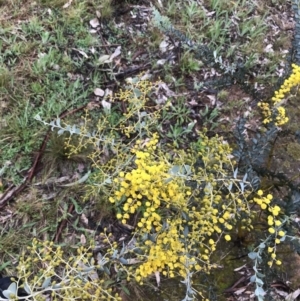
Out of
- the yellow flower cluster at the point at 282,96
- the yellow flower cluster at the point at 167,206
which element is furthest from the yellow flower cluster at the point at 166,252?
the yellow flower cluster at the point at 282,96

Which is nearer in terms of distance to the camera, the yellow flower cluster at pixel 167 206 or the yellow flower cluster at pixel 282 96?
the yellow flower cluster at pixel 167 206

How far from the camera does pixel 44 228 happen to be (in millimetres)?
2635

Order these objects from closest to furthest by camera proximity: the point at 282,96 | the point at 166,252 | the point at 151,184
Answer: the point at 151,184 → the point at 166,252 → the point at 282,96

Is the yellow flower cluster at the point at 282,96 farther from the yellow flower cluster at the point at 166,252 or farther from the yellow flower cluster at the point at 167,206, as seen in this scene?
the yellow flower cluster at the point at 166,252

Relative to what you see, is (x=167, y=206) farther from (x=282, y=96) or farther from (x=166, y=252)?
(x=282, y=96)

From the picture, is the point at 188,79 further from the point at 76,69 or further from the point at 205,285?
the point at 205,285

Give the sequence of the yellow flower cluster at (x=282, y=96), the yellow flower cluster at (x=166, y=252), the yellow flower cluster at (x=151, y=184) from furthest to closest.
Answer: the yellow flower cluster at (x=282, y=96)
the yellow flower cluster at (x=166, y=252)
the yellow flower cluster at (x=151, y=184)

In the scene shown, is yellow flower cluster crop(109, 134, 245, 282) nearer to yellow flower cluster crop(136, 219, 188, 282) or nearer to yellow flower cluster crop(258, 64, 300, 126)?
yellow flower cluster crop(136, 219, 188, 282)

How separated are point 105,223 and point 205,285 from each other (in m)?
0.66

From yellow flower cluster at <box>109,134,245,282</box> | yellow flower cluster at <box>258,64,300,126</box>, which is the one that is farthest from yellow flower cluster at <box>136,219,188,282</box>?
yellow flower cluster at <box>258,64,300,126</box>

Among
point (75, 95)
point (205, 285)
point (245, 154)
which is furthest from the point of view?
point (75, 95)

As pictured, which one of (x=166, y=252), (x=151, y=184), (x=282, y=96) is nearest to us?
(x=151, y=184)

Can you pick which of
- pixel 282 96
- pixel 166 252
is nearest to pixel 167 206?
pixel 166 252

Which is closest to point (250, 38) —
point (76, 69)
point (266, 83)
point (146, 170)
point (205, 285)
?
point (266, 83)
